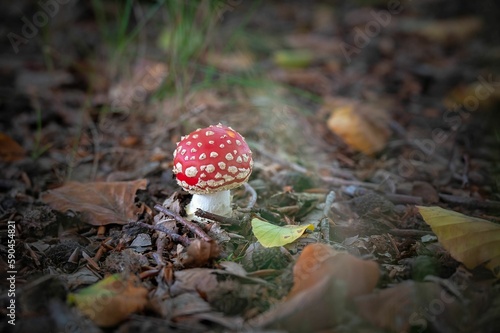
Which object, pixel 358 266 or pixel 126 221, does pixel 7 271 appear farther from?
pixel 358 266

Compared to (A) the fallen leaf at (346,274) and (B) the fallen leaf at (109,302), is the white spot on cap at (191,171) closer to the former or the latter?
(B) the fallen leaf at (109,302)

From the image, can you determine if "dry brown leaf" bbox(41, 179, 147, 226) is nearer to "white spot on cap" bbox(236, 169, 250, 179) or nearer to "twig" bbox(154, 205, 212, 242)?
"twig" bbox(154, 205, 212, 242)

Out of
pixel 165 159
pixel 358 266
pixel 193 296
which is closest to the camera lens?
pixel 358 266

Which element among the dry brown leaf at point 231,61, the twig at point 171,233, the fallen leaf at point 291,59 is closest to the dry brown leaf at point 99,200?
the twig at point 171,233

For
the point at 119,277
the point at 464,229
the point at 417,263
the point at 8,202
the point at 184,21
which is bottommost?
the point at 8,202

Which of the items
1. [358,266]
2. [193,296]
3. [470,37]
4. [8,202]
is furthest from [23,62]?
[470,37]

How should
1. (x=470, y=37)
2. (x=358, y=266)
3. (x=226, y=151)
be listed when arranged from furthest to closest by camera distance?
(x=470, y=37) < (x=226, y=151) < (x=358, y=266)
